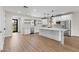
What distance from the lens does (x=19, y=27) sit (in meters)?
15.5

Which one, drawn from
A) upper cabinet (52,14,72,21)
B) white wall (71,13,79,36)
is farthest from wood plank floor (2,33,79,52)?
upper cabinet (52,14,72,21)

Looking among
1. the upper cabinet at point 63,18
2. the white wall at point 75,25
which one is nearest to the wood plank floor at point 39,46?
the white wall at point 75,25

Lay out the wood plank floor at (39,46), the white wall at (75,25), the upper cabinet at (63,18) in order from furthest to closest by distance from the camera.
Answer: the upper cabinet at (63,18) < the white wall at (75,25) < the wood plank floor at (39,46)

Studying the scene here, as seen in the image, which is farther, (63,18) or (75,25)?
(63,18)

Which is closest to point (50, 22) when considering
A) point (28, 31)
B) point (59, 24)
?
point (59, 24)

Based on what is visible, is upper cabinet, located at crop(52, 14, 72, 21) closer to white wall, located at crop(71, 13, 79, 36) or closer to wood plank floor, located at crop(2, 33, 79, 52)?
white wall, located at crop(71, 13, 79, 36)

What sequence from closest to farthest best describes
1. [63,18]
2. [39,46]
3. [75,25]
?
[39,46] < [75,25] < [63,18]

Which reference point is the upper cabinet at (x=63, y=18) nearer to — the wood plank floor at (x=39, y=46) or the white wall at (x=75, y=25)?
the white wall at (x=75, y=25)

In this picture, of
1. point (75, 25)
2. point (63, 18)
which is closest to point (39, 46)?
point (75, 25)

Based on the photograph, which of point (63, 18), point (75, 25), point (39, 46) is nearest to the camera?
point (39, 46)

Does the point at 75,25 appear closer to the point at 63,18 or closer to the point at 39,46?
the point at 63,18

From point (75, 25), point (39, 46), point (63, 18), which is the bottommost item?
point (39, 46)

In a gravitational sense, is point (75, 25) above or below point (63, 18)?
below
